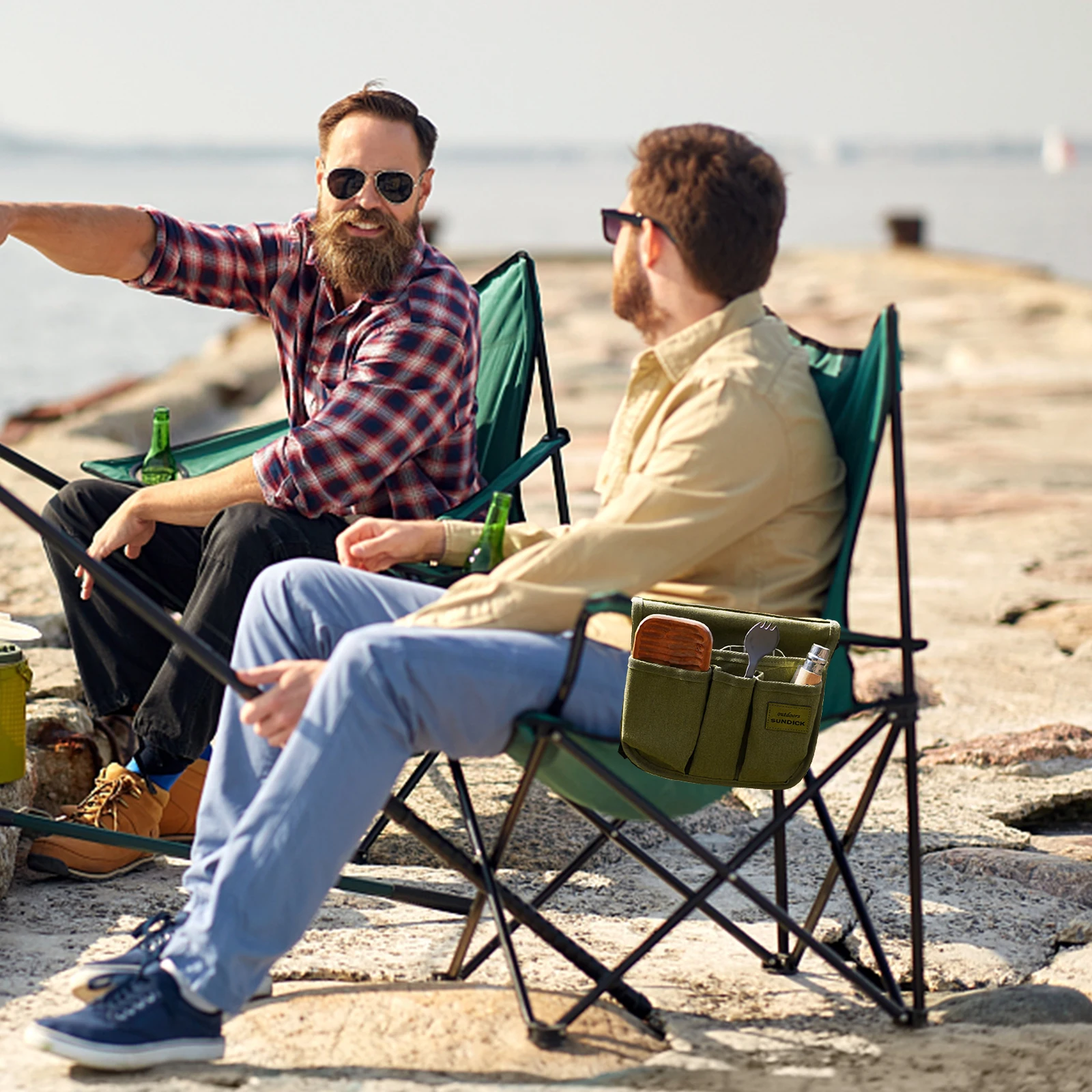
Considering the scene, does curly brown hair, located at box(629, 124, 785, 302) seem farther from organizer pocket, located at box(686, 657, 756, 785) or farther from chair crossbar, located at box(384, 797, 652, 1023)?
chair crossbar, located at box(384, 797, 652, 1023)

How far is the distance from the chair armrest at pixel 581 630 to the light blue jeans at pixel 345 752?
22mm

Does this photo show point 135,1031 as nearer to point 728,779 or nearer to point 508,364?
point 728,779

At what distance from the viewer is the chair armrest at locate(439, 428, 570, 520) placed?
9.82 feet

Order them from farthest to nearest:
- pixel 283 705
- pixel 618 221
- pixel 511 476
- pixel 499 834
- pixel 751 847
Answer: pixel 511 476, pixel 499 834, pixel 618 221, pixel 751 847, pixel 283 705

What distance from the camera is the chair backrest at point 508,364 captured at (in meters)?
3.44

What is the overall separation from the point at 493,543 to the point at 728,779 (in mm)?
505

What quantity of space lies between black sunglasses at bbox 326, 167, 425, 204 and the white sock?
5.32ft

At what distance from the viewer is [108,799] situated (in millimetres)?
3031

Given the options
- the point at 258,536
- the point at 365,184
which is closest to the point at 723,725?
the point at 258,536

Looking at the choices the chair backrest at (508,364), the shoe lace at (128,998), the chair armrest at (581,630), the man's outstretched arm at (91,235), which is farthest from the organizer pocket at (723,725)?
the man's outstretched arm at (91,235)

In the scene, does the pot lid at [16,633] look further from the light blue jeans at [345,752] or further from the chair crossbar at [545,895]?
the chair crossbar at [545,895]

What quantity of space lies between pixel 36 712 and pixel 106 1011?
4.51ft

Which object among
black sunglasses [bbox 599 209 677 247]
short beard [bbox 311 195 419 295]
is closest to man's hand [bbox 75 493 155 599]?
short beard [bbox 311 195 419 295]

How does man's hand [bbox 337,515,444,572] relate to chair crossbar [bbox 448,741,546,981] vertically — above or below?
above
